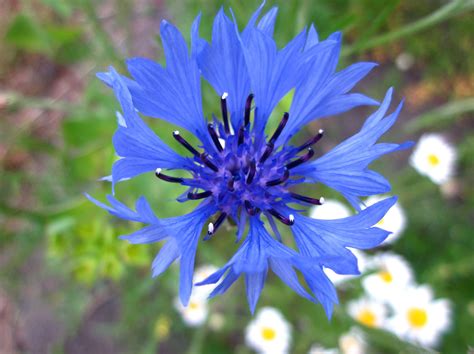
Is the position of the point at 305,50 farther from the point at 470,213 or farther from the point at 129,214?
the point at 470,213

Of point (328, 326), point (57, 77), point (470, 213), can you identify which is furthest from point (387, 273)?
point (57, 77)

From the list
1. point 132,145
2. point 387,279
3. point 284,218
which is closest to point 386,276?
point 387,279

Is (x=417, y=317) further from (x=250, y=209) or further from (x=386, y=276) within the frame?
(x=250, y=209)

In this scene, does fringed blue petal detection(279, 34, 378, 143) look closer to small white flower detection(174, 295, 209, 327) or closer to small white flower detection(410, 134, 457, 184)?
small white flower detection(410, 134, 457, 184)

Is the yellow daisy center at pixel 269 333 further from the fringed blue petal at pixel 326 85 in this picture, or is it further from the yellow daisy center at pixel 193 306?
the fringed blue petal at pixel 326 85

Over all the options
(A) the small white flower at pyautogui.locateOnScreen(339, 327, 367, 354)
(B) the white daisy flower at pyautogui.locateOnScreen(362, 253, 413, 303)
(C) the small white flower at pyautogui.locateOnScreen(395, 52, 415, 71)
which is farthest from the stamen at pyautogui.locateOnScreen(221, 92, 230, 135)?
(C) the small white flower at pyautogui.locateOnScreen(395, 52, 415, 71)

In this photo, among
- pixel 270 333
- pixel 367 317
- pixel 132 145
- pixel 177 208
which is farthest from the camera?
pixel 270 333
